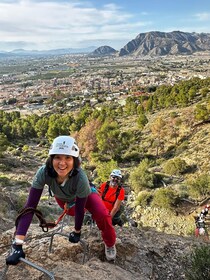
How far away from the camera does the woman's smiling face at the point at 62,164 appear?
3.93 m

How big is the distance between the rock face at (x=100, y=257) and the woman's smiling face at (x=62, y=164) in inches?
49.7

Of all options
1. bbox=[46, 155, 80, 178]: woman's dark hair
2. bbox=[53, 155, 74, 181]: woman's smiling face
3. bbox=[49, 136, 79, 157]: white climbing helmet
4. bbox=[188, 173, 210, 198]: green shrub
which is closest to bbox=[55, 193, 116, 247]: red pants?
bbox=[46, 155, 80, 178]: woman's dark hair

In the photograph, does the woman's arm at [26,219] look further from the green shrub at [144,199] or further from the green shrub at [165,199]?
the green shrub at [144,199]

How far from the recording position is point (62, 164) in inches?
154

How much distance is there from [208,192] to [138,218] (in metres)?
5.50

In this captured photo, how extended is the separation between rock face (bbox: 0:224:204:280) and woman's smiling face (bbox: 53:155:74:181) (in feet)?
4.14

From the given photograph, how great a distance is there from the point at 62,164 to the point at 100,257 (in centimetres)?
208

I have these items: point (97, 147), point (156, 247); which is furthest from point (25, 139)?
point (156, 247)

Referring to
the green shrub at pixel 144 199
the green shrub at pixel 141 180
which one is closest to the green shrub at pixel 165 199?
the green shrub at pixel 144 199

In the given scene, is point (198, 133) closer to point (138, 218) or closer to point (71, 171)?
point (138, 218)

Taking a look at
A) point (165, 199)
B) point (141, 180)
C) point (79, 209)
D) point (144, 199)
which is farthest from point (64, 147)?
point (141, 180)

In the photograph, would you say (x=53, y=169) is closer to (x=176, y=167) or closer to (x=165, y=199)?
(x=165, y=199)

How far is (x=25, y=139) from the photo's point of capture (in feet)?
200

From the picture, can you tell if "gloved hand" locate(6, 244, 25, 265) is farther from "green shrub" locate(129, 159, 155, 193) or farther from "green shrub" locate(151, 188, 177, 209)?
"green shrub" locate(129, 159, 155, 193)
